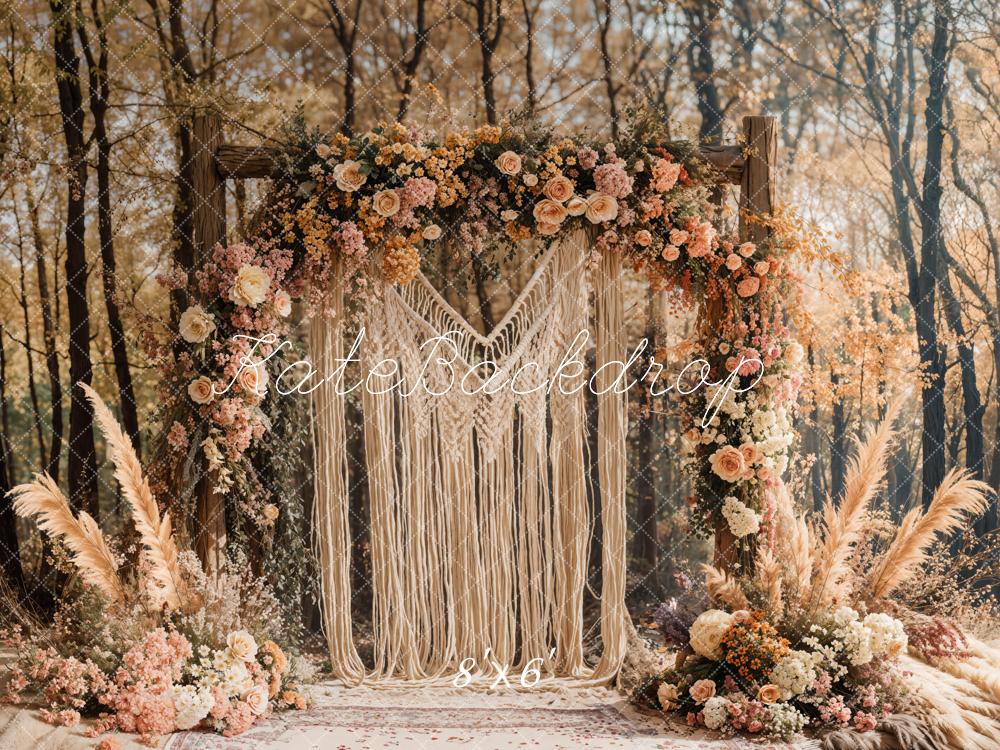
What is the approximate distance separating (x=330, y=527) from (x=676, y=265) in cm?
183

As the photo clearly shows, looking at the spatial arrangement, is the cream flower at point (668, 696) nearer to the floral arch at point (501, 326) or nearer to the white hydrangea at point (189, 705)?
the floral arch at point (501, 326)

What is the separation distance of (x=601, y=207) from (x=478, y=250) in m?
0.55

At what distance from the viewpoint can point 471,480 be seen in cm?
397

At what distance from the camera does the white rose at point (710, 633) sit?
3.48 m

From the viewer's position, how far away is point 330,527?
3.91m

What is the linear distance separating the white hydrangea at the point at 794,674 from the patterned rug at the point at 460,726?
204 millimetres

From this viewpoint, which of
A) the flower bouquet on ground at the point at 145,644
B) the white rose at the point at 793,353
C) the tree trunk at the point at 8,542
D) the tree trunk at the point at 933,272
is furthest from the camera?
the tree trunk at the point at 933,272

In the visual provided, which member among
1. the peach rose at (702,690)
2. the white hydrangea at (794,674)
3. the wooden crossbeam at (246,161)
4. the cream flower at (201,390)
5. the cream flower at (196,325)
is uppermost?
the wooden crossbeam at (246,161)

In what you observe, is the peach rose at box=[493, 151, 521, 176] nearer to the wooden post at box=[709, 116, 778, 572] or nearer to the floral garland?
the floral garland

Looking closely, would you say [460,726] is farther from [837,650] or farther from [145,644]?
[837,650]

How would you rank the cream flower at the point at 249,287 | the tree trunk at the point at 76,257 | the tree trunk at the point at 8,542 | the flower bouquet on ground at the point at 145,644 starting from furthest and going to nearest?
the tree trunk at the point at 76,257
the tree trunk at the point at 8,542
the cream flower at the point at 249,287
the flower bouquet on ground at the point at 145,644

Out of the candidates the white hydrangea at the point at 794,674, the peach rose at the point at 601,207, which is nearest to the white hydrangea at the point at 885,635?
the white hydrangea at the point at 794,674

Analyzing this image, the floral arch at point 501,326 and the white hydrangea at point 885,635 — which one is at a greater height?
the floral arch at point 501,326

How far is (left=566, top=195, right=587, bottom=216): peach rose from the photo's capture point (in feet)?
12.5
